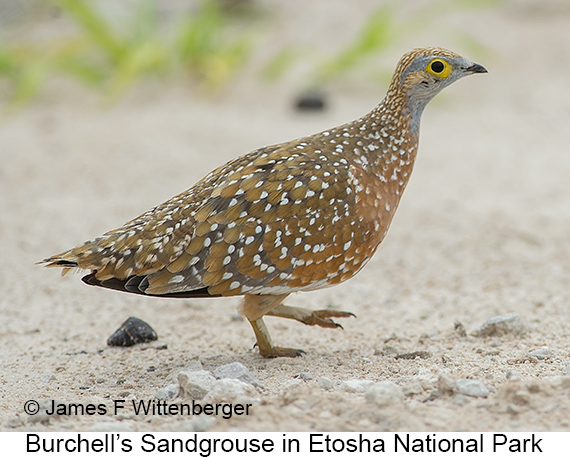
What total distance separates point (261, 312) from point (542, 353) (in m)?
1.64

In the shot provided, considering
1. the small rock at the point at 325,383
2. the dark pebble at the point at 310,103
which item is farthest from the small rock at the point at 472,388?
the dark pebble at the point at 310,103

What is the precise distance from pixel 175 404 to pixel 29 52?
9.15 m

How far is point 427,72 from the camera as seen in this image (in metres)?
4.93

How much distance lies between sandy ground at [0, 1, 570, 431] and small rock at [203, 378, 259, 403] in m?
0.09

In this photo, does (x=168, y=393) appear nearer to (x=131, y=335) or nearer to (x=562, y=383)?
(x=131, y=335)

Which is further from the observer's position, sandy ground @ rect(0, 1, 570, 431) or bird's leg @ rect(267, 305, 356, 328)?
bird's leg @ rect(267, 305, 356, 328)

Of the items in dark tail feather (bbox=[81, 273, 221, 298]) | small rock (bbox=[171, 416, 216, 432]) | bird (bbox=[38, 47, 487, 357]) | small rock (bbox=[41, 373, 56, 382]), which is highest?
bird (bbox=[38, 47, 487, 357])

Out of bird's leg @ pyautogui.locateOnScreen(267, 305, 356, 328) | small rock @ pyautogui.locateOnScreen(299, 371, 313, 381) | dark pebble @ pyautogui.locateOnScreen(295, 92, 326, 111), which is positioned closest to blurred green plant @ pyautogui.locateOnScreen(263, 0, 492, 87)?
dark pebble @ pyautogui.locateOnScreen(295, 92, 326, 111)

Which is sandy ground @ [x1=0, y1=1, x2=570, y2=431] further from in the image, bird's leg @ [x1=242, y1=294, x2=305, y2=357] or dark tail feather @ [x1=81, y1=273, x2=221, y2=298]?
dark tail feather @ [x1=81, y1=273, x2=221, y2=298]

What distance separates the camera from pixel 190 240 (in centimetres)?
441

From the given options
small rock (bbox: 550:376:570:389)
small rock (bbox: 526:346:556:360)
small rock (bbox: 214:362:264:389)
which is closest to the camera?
small rock (bbox: 550:376:570:389)

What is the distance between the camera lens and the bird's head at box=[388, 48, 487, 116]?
4914 mm

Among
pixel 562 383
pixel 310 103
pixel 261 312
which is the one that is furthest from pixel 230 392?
pixel 310 103

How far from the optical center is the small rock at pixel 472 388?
3.76 m
